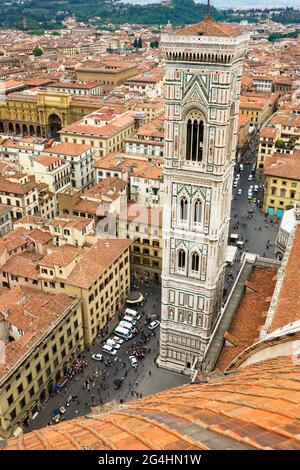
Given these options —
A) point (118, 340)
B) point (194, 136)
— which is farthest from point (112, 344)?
point (194, 136)

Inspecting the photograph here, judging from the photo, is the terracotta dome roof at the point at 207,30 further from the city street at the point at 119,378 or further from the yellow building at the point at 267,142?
the yellow building at the point at 267,142

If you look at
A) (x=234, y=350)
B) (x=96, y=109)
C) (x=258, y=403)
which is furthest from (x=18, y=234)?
(x=96, y=109)

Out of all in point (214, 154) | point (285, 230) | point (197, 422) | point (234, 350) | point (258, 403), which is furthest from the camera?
point (285, 230)

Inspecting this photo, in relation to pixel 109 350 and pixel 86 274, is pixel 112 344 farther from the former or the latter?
pixel 86 274

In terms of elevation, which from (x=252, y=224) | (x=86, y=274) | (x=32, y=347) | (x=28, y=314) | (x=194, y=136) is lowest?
(x=252, y=224)

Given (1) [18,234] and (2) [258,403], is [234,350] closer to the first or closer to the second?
(2) [258,403]

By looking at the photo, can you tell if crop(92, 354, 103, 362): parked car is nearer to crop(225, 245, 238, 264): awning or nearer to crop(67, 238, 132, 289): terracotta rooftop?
crop(67, 238, 132, 289): terracotta rooftop

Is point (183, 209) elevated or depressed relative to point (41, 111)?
elevated
